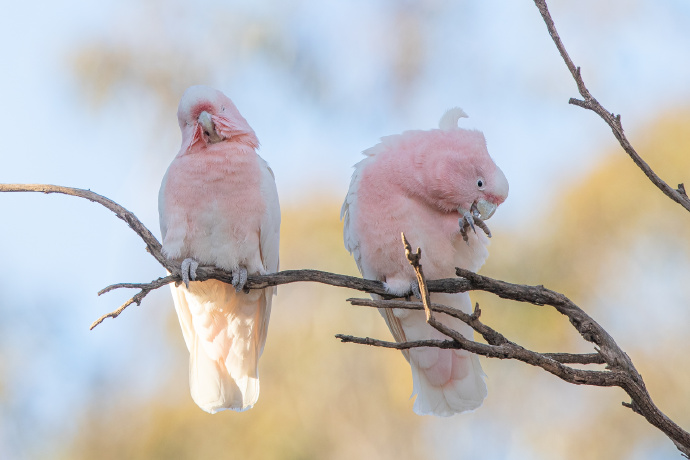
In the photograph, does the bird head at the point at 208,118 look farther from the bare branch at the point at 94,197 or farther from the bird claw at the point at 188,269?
the bare branch at the point at 94,197

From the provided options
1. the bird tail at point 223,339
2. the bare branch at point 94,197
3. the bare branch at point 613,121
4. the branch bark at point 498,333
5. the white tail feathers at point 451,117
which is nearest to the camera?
the branch bark at point 498,333

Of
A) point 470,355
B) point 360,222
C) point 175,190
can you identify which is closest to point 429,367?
point 470,355

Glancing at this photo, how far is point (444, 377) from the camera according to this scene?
3463mm

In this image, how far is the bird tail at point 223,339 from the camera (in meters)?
3.48

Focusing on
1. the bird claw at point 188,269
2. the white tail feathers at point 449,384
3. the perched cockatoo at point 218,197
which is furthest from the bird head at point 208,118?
the white tail feathers at point 449,384

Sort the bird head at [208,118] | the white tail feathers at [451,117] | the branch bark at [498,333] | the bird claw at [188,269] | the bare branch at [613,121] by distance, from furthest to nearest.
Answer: the white tail feathers at [451,117] → the bird head at [208,118] → the bird claw at [188,269] → the bare branch at [613,121] → the branch bark at [498,333]

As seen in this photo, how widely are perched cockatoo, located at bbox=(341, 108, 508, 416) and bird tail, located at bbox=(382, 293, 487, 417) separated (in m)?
0.04

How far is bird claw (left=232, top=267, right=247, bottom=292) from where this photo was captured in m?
3.19

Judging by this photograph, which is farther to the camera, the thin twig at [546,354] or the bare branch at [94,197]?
the bare branch at [94,197]

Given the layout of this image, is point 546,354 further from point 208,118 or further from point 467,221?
point 208,118

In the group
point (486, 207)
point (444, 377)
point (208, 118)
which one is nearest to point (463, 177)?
point (486, 207)

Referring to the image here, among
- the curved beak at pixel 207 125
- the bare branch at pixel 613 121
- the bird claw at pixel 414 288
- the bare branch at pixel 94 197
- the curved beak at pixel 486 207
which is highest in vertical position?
the bare branch at pixel 613 121

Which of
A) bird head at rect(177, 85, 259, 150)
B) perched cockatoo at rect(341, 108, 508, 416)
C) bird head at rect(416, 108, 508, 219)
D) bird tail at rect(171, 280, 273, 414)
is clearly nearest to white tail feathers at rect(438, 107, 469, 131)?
perched cockatoo at rect(341, 108, 508, 416)

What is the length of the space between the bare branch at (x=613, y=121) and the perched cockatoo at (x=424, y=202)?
0.87 m
